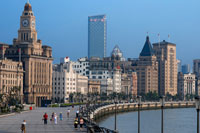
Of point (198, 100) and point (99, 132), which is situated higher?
point (198, 100)

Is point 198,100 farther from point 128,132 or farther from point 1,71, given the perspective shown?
point 1,71

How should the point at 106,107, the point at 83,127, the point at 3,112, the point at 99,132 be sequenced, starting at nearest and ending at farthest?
1. the point at 99,132
2. the point at 83,127
3. the point at 3,112
4. the point at 106,107

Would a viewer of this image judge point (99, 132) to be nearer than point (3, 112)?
Yes

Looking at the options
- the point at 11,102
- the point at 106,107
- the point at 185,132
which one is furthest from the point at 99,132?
the point at 106,107

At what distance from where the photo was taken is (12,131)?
231ft

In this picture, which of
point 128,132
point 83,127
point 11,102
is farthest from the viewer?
point 11,102

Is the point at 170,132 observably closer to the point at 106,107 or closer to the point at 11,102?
the point at 11,102

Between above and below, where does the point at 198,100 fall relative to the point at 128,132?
above

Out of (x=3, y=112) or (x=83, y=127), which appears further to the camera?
(x=3, y=112)

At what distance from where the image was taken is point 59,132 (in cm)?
6912

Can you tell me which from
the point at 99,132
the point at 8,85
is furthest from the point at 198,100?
the point at 8,85

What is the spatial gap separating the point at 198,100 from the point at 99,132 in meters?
21.4

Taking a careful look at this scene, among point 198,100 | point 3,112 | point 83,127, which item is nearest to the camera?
point 198,100

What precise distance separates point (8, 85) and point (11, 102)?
37479 millimetres
